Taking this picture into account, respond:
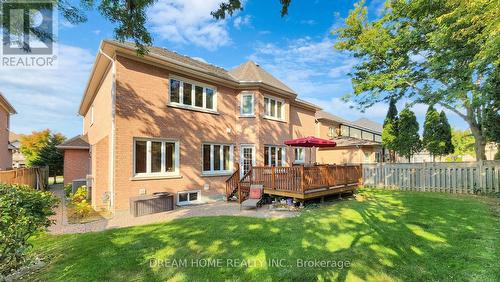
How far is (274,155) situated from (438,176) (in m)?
9.76

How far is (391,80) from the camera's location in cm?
1519

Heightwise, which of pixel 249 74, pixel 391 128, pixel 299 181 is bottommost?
pixel 299 181

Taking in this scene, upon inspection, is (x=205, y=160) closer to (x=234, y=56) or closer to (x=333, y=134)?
(x=234, y=56)

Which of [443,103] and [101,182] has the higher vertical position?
[443,103]

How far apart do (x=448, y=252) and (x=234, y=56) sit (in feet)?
55.0

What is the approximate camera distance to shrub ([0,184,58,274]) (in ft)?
12.8

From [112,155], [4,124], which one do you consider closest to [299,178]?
[112,155]

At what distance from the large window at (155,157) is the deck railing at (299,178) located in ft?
11.5

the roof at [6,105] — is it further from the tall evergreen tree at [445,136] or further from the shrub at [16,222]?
the tall evergreen tree at [445,136]

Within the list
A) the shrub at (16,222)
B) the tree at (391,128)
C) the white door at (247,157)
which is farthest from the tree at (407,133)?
the shrub at (16,222)

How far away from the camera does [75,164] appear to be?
18.0 m

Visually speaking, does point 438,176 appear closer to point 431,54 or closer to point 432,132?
point 432,132

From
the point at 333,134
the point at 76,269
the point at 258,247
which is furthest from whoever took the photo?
the point at 333,134

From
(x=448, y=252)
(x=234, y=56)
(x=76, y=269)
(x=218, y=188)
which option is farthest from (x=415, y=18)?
(x=76, y=269)
